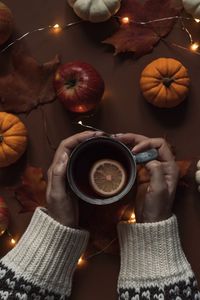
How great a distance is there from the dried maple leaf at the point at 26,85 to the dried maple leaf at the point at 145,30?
6.4 inches

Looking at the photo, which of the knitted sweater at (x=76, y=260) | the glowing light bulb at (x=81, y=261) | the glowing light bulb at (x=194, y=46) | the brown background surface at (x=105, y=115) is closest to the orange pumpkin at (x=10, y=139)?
the brown background surface at (x=105, y=115)

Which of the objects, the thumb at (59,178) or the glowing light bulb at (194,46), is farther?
the glowing light bulb at (194,46)

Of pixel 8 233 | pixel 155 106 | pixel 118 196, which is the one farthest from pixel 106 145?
pixel 8 233

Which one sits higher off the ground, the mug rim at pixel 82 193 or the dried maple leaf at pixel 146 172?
the mug rim at pixel 82 193

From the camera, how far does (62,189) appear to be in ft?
3.30

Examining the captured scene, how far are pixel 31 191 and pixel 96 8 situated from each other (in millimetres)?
448

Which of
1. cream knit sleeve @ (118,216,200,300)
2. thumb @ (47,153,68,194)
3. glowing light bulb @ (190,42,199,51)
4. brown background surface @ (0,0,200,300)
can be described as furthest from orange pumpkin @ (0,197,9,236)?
glowing light bulb @ (190,42,199,51)

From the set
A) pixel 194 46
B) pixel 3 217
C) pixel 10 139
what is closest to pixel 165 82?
pixel 194 46

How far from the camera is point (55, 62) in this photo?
115 centimetres

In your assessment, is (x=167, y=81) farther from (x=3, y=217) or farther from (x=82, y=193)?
(x=3, y=217)

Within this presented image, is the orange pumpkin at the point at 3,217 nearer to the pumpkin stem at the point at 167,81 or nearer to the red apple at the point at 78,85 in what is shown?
the red apple at the point at 78,85

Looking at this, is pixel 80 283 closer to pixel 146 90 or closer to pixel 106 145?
pixel 106 145

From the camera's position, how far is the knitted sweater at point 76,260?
3.16 ft

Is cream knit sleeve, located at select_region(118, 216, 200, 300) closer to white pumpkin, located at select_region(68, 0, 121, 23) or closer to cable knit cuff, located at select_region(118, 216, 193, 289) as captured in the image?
cable knit cuff, located at select_region(118, 216, 193, 289)
